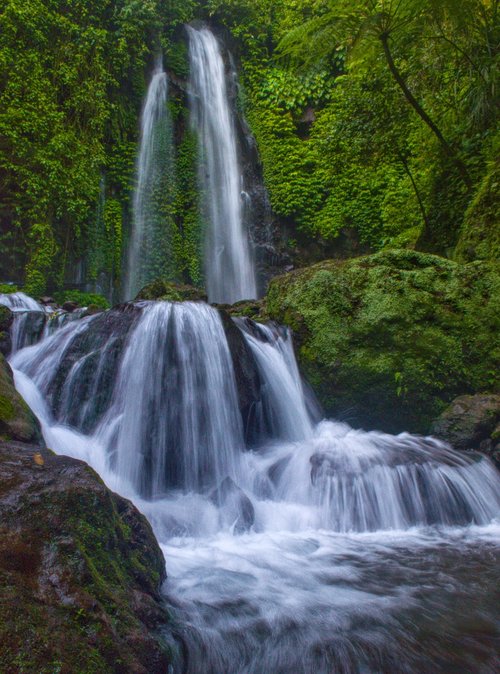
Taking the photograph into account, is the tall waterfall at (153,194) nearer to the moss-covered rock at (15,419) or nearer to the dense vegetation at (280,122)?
the dense vegetation at (280,122)

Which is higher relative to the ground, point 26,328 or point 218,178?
point 218,178

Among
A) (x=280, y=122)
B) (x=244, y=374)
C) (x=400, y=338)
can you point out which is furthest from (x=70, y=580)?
(x=280, y=122)

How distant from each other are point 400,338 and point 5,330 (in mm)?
6205

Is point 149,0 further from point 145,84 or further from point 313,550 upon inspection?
point 313,550

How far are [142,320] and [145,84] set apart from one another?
43.3 feet

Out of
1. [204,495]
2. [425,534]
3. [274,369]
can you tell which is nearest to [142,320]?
[274,369]

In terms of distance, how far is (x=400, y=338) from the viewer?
270 inches

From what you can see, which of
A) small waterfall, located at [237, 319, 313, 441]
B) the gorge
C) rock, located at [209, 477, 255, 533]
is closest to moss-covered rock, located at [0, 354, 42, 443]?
the gorge

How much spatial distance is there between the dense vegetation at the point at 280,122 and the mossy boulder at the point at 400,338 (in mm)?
1460

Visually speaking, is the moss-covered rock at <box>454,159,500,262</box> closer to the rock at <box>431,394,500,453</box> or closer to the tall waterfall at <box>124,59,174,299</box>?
the rock at <box>431,394,500,453</box>

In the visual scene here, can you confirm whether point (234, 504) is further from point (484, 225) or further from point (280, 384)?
point (484, 225)

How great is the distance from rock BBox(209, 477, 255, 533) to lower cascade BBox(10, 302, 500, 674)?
0.05ft

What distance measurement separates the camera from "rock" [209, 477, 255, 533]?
455 cm

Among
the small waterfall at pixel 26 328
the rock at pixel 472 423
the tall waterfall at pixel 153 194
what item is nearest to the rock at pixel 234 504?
the rock at pixel 472 423
